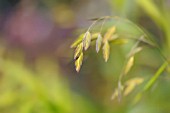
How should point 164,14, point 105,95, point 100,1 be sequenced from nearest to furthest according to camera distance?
point 164,14 < point 105,95 < point 100,1

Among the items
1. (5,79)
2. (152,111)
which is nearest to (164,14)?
(152,111)

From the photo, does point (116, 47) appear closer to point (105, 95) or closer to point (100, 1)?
point (105, 95)

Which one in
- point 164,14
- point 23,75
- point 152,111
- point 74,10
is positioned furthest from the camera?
point 74,10

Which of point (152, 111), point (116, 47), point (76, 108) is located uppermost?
point (116, 47)

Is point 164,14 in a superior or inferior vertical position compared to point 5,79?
inferior

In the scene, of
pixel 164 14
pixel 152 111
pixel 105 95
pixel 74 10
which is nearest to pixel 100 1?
pixel 74 10

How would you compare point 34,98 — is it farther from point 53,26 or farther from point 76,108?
point 53,26

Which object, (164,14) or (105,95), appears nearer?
(164,14)
